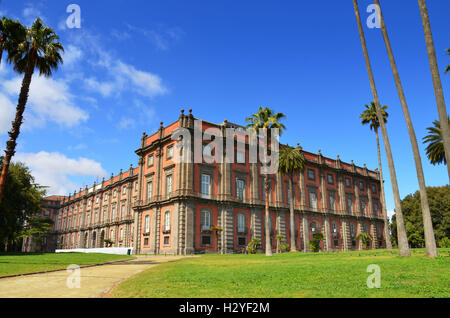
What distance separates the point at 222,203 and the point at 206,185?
285cm

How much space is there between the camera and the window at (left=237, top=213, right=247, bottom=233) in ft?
133

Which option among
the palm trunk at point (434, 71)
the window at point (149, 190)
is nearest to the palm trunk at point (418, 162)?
the palm trunk at point (434, 71)

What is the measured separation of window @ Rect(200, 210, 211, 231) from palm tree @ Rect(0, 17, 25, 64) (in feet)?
79.0

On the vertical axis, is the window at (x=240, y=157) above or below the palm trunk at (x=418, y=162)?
above

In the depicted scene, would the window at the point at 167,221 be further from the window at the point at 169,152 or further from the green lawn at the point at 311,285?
the green lawn at the point at 311,285

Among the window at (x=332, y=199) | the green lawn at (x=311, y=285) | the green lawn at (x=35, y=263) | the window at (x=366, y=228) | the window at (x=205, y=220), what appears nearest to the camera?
the green lawn at (x=311, y=285)

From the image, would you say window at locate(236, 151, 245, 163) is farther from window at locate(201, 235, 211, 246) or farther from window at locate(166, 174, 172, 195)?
window at locate(201, 235, 211, 246)

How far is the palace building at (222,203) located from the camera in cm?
3778

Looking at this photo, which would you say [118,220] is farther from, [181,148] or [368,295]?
[368,295]

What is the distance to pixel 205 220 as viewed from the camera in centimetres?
3819

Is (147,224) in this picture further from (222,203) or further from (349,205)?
(349,205)

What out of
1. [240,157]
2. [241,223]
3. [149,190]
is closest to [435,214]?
[241,223]

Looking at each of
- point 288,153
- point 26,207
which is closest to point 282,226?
point 288,153

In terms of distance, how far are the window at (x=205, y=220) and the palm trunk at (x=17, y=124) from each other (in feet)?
70.5
